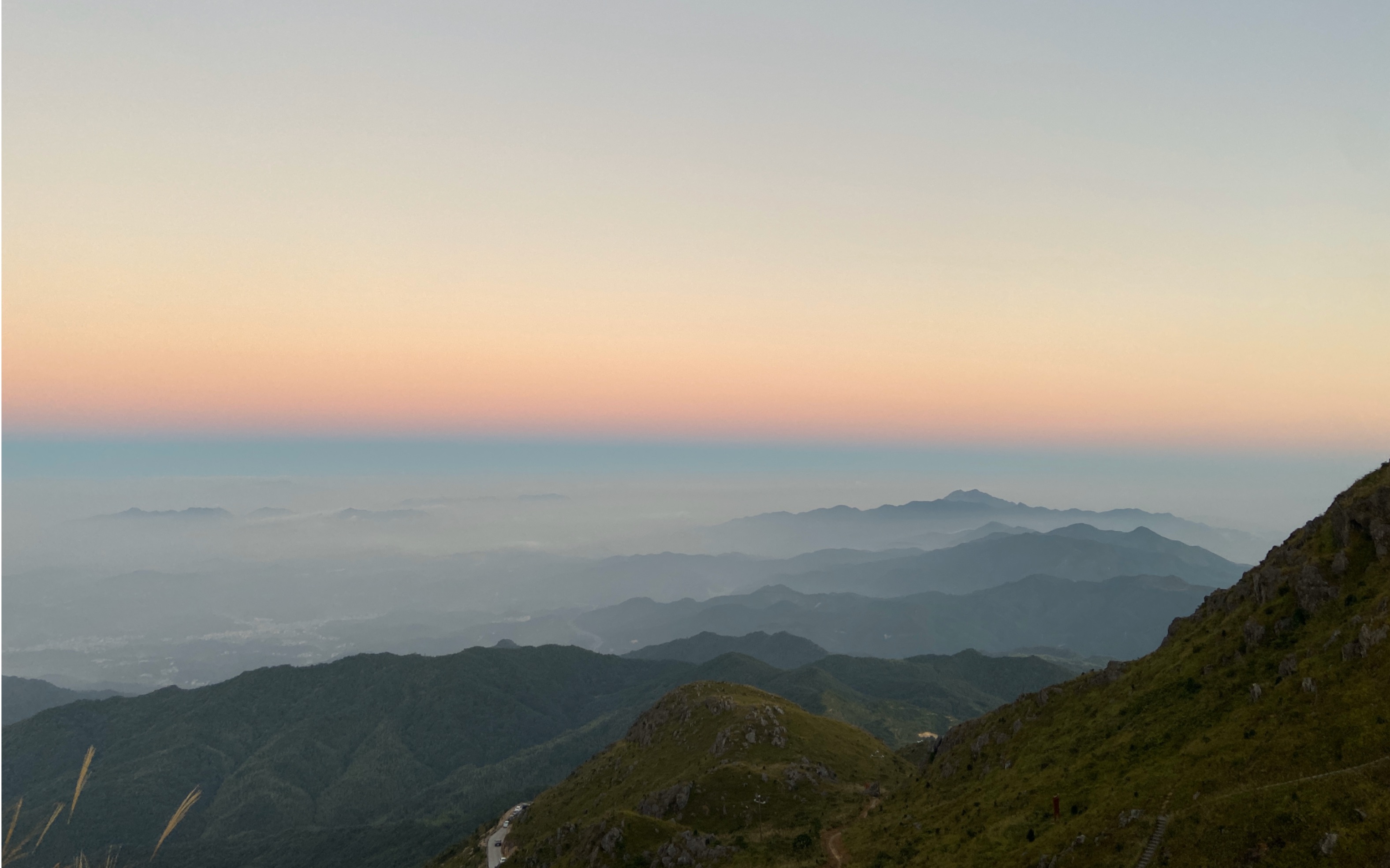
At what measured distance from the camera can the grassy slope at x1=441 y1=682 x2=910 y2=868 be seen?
4333 inches

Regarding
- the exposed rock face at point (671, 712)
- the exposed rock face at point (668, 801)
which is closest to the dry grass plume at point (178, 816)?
the exposed rock face at point (668, 801)

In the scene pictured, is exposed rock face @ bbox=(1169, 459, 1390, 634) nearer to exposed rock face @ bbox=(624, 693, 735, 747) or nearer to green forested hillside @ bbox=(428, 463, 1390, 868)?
green forested hillside @ bbox=(428, 463, 1390, 868)

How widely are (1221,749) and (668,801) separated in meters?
92.9

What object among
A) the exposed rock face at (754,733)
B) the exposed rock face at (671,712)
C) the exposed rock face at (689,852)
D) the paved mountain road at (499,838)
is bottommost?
the paved mountain road at (499,838)

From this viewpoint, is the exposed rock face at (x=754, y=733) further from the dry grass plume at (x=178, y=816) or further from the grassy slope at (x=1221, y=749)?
the dry grass plume at (x=178, y=816)

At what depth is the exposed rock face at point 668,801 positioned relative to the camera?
126 m

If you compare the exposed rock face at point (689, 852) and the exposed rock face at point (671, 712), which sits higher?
the exposed rock face at point (689, 852)

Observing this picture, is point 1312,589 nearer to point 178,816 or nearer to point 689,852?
point 689,852

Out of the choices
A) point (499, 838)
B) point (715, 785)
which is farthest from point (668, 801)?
point (499, 838)

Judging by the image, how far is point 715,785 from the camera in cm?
12756

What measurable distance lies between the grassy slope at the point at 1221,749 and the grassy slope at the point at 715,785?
69.3 feet

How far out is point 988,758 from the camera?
94.9 meters

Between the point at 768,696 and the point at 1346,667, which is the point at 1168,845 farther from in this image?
the point at 768,696

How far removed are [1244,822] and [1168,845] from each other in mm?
6021
